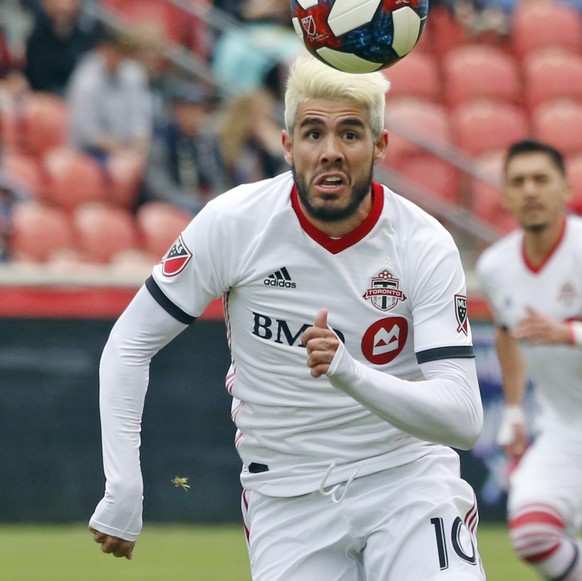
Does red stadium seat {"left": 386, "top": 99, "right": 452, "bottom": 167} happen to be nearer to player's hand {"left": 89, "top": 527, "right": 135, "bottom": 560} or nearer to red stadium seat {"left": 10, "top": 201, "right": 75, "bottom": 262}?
red stadium seat {"left": 10, "top": 201, "right": 75, "bottom": 262}

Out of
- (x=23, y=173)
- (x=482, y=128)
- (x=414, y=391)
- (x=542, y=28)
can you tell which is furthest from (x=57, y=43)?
(x=414, y=391)

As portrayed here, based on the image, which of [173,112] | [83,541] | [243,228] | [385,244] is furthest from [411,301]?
[173,112]

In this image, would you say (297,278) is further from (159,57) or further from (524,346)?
(159,57)

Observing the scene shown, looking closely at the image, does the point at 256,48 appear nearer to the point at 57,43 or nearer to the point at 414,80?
the point at 57,43

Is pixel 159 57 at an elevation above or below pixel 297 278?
above

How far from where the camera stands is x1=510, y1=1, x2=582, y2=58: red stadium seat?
15.2 metres

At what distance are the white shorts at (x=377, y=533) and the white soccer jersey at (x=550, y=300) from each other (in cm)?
281

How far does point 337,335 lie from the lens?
186 inches

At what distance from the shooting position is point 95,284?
35.0ft

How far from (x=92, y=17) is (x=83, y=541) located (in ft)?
15.9

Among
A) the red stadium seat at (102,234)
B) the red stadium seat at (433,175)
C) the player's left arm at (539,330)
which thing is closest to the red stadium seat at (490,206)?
the red stadium seat at (433,175)

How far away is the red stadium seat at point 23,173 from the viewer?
11.8 metres

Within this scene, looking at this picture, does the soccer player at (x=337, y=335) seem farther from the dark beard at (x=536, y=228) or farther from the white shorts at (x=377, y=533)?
the dark beard at (x=536, y=228)

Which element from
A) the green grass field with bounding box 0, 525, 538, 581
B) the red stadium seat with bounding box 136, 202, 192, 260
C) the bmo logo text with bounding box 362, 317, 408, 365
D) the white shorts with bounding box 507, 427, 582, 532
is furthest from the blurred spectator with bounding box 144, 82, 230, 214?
the bmo logo text with bounding box 362, 317, 408, 365
